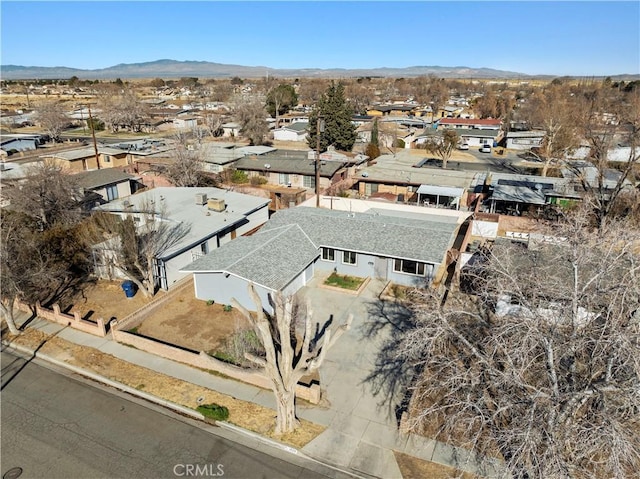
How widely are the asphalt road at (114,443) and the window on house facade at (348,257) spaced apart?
46.0 feet

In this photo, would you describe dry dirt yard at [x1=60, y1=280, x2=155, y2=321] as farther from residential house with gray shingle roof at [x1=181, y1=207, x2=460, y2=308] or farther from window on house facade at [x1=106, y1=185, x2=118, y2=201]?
window on house facade at [x1=106, y1=185, x2=118, y2=201]

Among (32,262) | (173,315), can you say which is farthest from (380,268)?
(32,262)

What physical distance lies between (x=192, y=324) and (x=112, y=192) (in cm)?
2588

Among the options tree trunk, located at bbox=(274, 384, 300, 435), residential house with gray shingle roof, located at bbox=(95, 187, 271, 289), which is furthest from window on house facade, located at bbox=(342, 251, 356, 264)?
tree trunk, located at bbox=(274, 384, 300, 435)

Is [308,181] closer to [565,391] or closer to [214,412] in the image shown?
[214,412]

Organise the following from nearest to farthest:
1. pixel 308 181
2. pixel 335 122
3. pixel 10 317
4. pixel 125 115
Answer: pixel 10 317 → pixel 308 181 → pixel 335 122 → pixel 125 115

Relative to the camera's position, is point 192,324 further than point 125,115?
No

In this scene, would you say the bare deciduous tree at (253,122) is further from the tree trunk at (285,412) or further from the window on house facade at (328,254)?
the tree trunk at (285,412)

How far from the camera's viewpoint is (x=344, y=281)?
26.3 m

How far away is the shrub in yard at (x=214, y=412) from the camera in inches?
620

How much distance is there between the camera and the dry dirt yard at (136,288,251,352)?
20516 mm

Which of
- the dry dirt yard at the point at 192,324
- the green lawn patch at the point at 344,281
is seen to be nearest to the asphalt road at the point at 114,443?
the dry dirt yard at the point at 192,324

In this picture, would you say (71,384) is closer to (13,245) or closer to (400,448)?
(13,245)

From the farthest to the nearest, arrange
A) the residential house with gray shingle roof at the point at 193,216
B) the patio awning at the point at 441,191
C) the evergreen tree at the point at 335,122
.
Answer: the evergreen tree at the point at 335,122, the patio awning at the point at 441,191, the residential house with gray shingle roof at the point at 193,216
